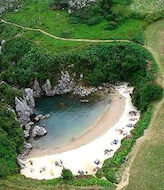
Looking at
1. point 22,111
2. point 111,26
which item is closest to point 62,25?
point 111,26

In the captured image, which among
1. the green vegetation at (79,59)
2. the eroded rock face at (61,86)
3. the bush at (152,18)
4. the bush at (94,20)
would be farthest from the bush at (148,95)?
the bush at (94,20)

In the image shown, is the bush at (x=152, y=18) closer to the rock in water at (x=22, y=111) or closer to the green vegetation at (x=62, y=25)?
the green vegetation at (x=62, y=25)

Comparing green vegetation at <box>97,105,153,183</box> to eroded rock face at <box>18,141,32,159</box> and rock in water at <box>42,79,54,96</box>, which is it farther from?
rock in water at <box>42,79,54,96</box>

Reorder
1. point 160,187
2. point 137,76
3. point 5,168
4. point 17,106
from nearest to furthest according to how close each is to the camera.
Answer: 1. point 160,187
2. point 5,168
3. point 17,106
4. point 137,76

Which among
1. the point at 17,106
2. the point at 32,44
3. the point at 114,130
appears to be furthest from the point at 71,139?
the point at 32,44

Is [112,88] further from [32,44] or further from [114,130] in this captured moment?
[32,44]

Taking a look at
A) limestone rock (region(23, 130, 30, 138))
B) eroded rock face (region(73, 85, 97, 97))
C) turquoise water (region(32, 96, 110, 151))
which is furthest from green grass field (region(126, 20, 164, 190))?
limestone rock (region(23, 130, 30, 138))
